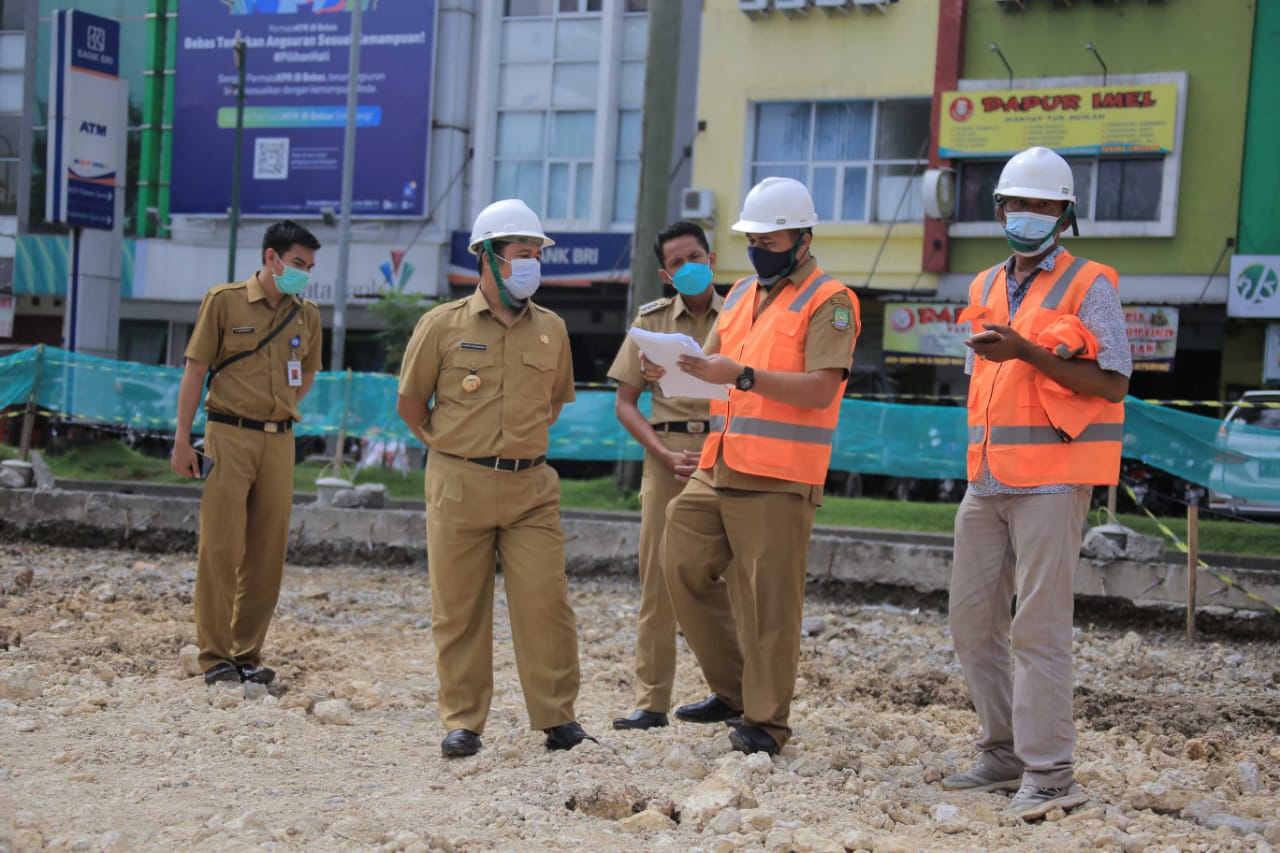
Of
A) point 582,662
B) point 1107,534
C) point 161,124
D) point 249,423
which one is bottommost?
point 582,662

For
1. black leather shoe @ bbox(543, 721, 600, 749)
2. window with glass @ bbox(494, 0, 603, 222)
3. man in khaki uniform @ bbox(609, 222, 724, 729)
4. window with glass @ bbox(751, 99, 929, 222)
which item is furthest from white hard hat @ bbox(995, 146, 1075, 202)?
window with glass @ bbox(494, 0, 603, 222)

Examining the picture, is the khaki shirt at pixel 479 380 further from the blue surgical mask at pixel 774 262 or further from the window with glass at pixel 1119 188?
the window with glass at pixel 1119 188

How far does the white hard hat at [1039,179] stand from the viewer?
4953 mm

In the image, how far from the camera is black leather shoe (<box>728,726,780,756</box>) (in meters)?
5.48

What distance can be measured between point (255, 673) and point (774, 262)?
129 inches

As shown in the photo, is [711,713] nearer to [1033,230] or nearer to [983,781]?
[983,781]

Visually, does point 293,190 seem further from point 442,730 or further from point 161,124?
point 442,730

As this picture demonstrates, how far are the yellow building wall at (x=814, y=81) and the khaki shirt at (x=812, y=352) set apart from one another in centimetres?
1794

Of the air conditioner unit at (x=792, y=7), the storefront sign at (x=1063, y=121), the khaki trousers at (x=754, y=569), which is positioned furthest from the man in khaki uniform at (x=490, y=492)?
the air conditioner unit at (x=792, y=7)

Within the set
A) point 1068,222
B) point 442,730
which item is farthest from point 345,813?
point 1068,222

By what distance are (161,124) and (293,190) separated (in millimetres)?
4224

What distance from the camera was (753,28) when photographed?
79.6 feet

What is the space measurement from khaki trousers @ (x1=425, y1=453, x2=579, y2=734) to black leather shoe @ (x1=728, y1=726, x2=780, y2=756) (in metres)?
0.66

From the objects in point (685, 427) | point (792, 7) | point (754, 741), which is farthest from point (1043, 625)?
point (792, 7)
